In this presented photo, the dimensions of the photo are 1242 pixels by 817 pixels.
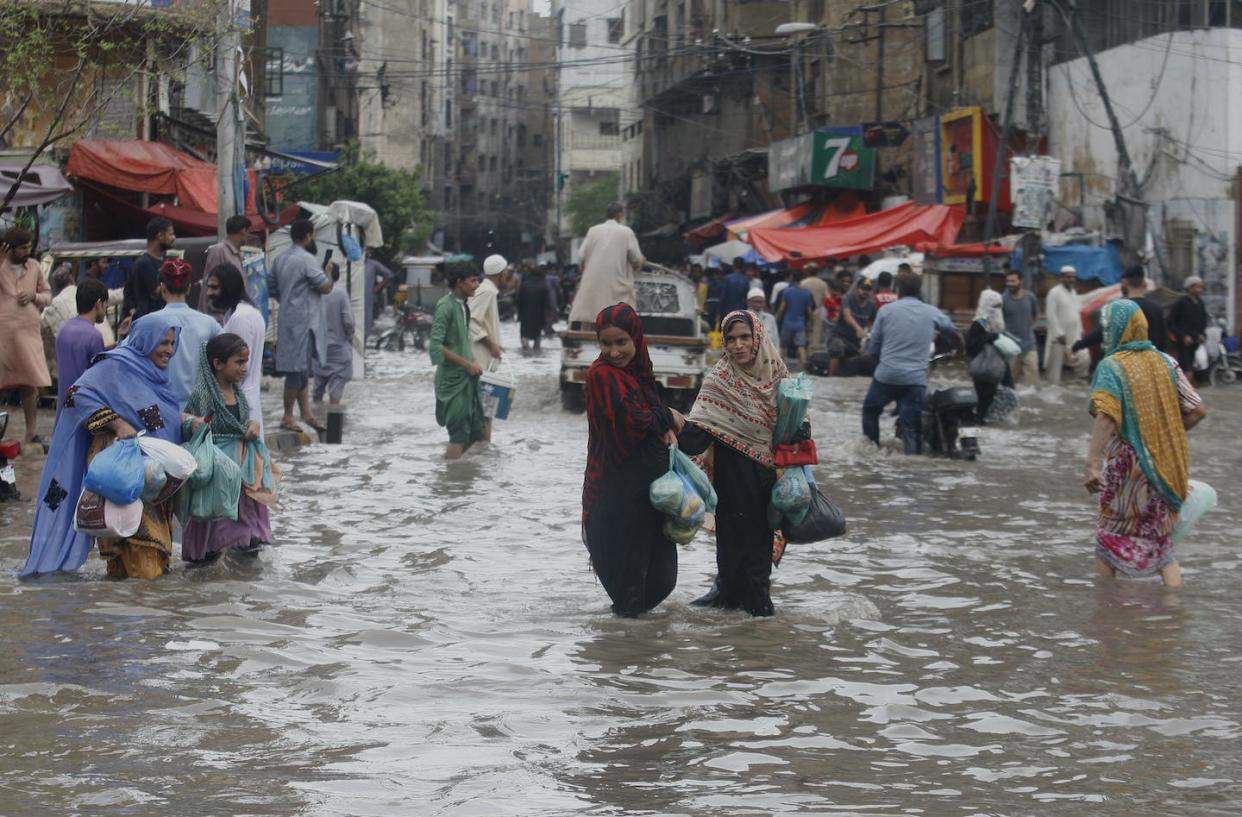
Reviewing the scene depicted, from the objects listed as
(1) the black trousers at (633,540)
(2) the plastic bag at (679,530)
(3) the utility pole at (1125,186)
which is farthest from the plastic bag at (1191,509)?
(3) the utility pole at (1125,186)

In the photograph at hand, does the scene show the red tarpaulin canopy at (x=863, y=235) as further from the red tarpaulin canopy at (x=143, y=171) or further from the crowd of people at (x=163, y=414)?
the crowd of people at (x=163, y=414)

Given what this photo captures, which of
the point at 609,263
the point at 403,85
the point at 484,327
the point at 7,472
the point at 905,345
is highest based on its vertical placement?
the point at 403,85

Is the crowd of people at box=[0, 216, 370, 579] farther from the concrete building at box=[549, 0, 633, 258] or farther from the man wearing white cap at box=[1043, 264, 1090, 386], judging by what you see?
the concrete building at box=[549, 0, 633, 258]

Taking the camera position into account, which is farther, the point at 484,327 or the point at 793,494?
the point at 484,327

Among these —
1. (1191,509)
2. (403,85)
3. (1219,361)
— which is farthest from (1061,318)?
(403,85)

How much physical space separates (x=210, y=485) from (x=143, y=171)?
15.2 meters

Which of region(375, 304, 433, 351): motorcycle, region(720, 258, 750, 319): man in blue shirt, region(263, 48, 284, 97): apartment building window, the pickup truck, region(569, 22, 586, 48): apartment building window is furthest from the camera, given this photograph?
region(569, 22, 586, 48): apartment building window

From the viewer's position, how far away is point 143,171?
22344 mm

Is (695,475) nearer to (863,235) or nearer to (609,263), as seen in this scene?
(609,263)

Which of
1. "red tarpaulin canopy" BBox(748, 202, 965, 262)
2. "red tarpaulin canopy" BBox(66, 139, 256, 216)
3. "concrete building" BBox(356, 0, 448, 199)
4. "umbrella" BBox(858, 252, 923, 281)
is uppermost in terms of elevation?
"concrete building" BBox(356, 0, 448, 199)

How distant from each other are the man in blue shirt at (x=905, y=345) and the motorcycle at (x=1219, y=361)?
33.4 ft

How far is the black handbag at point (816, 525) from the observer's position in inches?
289

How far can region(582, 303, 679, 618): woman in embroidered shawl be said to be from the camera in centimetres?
709

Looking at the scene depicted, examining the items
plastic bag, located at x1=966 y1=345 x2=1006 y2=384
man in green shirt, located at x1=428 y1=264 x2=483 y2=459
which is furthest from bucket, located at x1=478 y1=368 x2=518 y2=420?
plastic bag, located at x1=966 y1=345 x2=1006 y2=384
